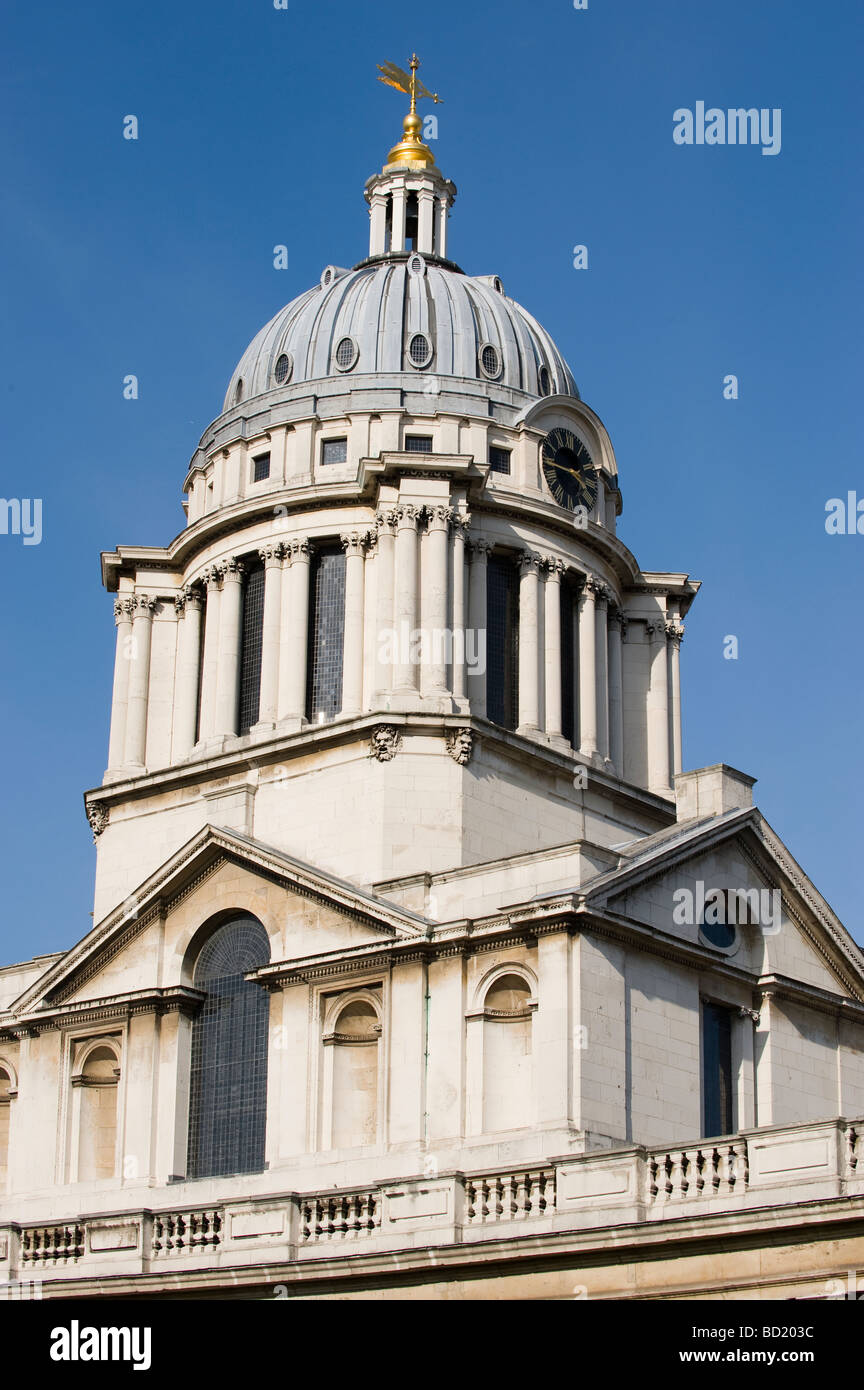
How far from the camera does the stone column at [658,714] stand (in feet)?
188

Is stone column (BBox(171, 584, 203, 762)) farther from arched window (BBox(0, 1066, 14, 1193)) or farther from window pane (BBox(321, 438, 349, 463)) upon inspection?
arched window (BBox(0, 1066, 14, 1193))

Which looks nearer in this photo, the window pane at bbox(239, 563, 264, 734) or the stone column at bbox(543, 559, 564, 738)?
the stone column at bbox(543, 559, 564, 738)

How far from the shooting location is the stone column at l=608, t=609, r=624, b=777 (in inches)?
2223

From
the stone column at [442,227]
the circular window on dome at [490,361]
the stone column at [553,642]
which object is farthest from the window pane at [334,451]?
the stone column at [442,227]

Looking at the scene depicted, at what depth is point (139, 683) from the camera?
57.4 meters

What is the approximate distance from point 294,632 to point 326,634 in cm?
99

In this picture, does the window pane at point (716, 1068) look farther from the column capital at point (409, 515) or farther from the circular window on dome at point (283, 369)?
the circular window on dome at point (283, 369)

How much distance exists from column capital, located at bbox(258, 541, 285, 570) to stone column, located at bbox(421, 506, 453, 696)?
448cm

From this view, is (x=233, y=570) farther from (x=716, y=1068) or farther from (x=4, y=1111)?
(x=716, y=1068)

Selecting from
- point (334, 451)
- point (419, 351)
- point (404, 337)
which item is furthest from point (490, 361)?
point (334, 451)

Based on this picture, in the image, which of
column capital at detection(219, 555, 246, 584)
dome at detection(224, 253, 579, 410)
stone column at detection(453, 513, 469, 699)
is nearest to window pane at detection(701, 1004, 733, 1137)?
stone column at detection(453, 513, 469, 699)

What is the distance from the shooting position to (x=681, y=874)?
44.1 metres
